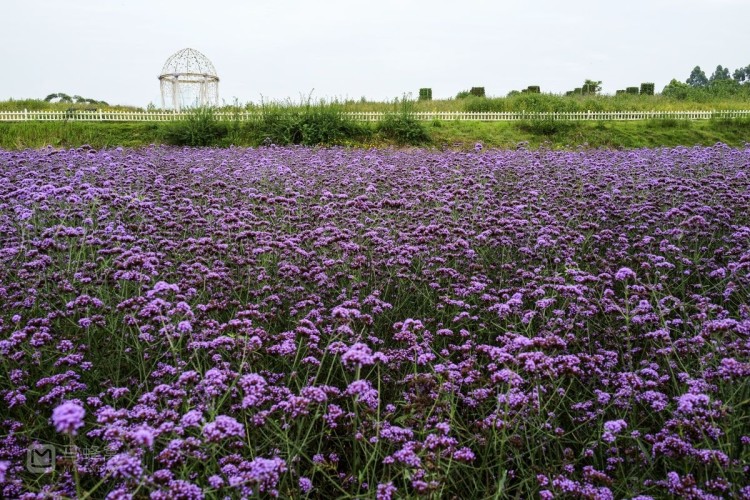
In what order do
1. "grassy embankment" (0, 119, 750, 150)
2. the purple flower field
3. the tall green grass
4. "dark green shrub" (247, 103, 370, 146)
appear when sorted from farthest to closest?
"grassy embankment" (0, 119, 750, 150) → the tall green grass → "dark green shrub" (247, 103, 370, 146) → the purple flower field

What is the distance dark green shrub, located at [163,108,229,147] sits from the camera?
16531 millimetres

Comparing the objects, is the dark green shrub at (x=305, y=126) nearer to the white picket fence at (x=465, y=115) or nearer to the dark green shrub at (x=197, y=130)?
the dark green shrub at (x=197, y=130)

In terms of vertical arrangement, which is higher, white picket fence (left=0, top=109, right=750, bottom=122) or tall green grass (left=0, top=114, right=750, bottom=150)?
white picket fence (left=0, top=109, right=750, bottom=122)

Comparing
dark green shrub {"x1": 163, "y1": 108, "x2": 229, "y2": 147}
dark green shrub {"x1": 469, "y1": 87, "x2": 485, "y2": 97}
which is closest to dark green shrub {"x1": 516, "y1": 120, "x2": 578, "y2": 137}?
dark green shrub {"x1": 163, "y1": 108, "x2": 229, "y2": 147}

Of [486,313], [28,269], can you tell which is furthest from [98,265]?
[486,313]

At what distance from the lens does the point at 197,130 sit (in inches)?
653

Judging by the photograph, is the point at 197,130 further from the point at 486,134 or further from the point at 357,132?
the point at 486,134

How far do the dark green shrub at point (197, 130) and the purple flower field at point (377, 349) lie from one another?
9.84 metres

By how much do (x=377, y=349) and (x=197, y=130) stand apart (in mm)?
14727

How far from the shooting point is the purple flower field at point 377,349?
2.20m

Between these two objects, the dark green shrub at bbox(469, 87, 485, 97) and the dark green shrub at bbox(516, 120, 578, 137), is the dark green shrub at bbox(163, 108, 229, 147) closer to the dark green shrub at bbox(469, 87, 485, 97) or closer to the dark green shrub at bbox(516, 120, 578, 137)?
the dark green shrub at bbox(516, 120, 578, 137)

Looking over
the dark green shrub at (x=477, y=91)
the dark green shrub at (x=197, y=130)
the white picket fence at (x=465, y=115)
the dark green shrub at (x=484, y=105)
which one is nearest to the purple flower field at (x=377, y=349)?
the dark green shrub at (x=197, y=130)

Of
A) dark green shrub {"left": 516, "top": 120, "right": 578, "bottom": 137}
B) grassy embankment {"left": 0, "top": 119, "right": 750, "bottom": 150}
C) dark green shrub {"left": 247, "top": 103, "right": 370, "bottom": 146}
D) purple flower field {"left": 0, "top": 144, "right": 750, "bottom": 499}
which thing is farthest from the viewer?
dark green shrub {"left": 516, "top": 120, "right": 578, "bottom": 137}

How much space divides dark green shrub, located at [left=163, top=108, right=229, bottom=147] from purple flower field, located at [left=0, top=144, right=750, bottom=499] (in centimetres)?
984
